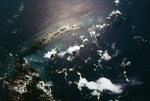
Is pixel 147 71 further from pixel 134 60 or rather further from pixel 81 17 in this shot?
pixel 81 17

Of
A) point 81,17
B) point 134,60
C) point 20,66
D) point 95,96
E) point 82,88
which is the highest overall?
point 81,17

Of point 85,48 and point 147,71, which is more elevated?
point 85,48

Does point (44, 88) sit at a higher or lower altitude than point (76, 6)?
lower

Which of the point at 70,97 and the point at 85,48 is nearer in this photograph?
the point at 70,97

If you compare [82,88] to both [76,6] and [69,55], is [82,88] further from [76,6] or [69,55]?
[76,6]

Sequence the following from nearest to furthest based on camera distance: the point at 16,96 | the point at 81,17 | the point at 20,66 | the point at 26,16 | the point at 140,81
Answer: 1. the point at 140,81
2. the point at 16,96
3. the point at 20,66
4. the point at 81,17
5. the point at 26,16

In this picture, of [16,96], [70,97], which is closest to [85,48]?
[70,97]

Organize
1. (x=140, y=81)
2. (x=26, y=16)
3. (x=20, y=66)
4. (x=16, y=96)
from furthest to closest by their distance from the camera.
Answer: (x=26, y=16)
(x=20, y=66)
(x=16, y=96)
(x=140, y=81)

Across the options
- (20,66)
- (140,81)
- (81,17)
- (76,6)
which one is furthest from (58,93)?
(76,6)

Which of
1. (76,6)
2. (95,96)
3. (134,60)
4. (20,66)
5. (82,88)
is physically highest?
(76,6)

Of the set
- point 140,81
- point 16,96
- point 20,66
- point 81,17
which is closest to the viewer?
point 140,81
